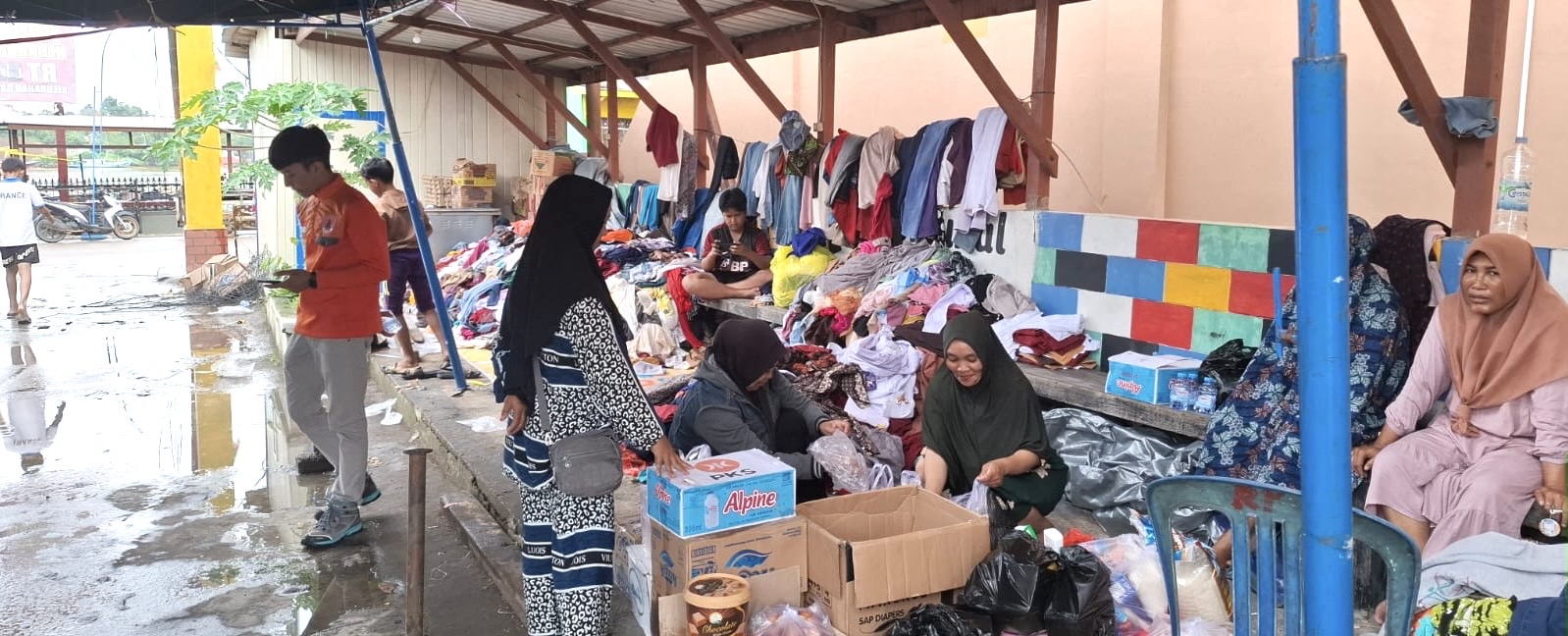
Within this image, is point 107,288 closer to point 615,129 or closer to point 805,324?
point 615,129

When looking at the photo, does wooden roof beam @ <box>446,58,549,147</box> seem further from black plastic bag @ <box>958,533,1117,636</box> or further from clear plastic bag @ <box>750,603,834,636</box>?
black plastic bag @ <box>958,533,1117,636</box>

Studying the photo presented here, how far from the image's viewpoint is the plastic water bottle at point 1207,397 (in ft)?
14.5

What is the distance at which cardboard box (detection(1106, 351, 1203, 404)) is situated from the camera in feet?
15.1

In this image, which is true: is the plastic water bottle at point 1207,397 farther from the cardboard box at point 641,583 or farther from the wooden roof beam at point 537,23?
the wooden roof beam at point 537,23

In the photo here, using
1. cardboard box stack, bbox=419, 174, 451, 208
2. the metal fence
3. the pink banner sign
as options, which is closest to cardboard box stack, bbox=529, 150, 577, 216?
cardboard box stack, bbox=419, 174, 451, 208

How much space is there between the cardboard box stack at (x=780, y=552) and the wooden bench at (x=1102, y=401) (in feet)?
5.60

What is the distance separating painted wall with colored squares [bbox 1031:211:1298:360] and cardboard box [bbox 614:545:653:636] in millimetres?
2819

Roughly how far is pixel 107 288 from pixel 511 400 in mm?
12871

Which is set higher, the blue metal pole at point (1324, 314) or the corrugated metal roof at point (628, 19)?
the corrugated metal roof at point (628, 19)

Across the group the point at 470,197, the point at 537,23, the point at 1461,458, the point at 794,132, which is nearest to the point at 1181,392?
the point at 1461,458

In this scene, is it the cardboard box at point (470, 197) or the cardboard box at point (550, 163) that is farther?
the cardboard box at point (470, 197)

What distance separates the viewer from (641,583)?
3.22 metres

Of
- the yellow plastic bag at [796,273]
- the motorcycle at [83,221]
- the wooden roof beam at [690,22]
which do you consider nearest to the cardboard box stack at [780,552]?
the yellow plastic bag at [796,273]

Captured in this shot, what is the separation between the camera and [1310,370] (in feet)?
4.47
